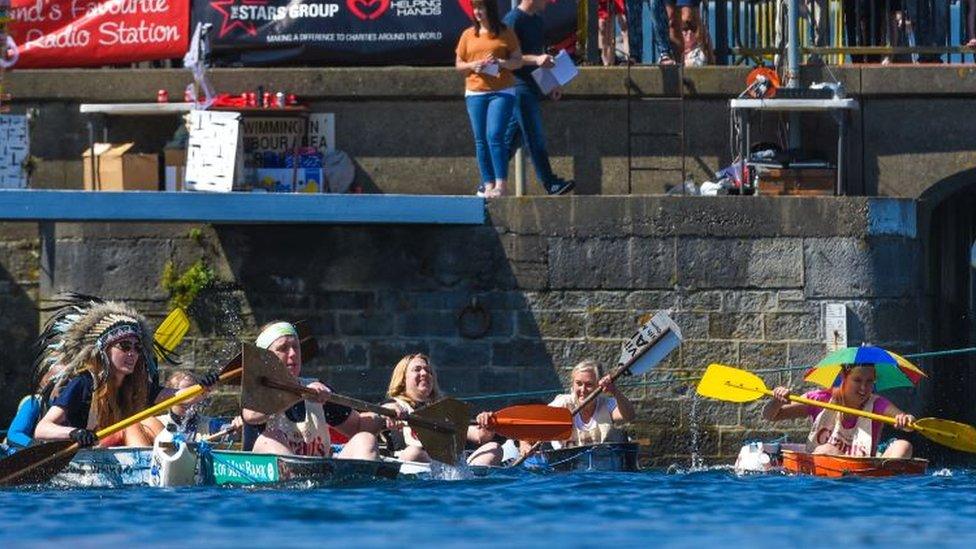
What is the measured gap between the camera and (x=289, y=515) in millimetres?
13664

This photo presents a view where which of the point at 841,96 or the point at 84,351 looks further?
the point at 841,96

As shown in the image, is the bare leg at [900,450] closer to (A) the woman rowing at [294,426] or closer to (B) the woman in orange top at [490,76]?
(A) the woman rowing at [294,426]

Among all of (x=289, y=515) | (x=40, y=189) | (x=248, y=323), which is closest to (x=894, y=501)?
(x=289, y=515)

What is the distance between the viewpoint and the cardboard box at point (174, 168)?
19547 millimetres

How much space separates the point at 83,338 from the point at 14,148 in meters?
3.11

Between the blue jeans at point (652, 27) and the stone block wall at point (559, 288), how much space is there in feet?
5.64

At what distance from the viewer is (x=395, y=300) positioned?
19047 mm

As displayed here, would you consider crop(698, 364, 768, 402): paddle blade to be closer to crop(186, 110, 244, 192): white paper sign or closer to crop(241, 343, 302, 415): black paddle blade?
crop(241, 343, 302, 415): black paddle blade

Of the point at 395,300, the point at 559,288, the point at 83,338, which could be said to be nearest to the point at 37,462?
the point at 83,338

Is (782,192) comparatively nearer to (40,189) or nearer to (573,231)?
(573,231)

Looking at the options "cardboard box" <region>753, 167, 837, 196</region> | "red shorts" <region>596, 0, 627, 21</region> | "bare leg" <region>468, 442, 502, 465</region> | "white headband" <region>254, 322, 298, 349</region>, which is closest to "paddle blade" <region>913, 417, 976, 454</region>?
"cardboard box" <region>753, 167, 837, 196</region>

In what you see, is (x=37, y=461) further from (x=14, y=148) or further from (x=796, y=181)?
(x=796, y=181)

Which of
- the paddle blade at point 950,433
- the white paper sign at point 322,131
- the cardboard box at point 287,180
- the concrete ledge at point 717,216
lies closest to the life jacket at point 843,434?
the paddle blade at point 950,433

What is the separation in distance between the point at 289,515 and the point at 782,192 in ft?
21.5
